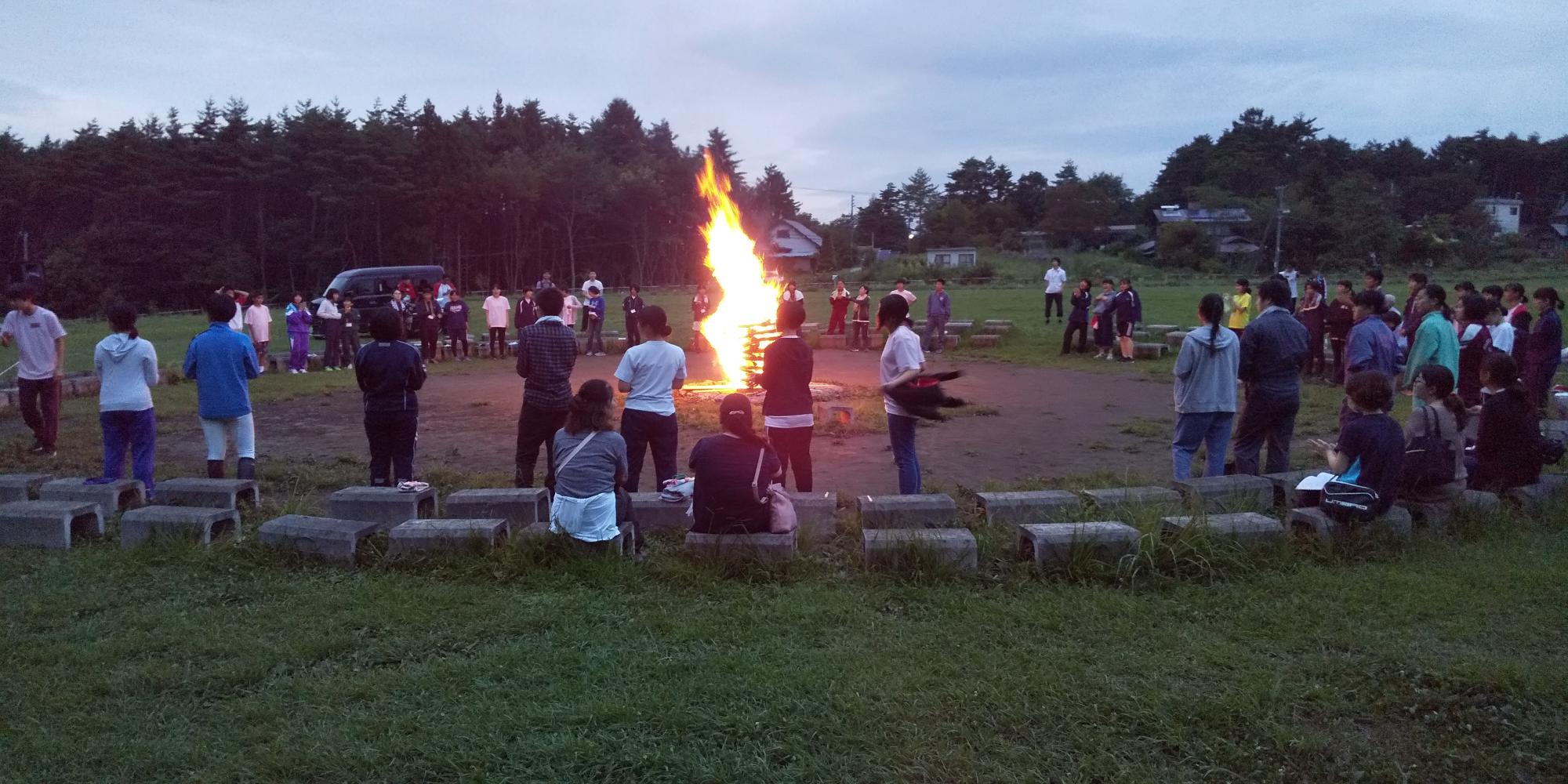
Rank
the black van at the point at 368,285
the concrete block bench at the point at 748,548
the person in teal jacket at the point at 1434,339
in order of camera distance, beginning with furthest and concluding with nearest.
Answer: the black van at the point at 368,285
the person in teal jacket at the point at 1434,339
the concrete block bench at the point at 748,548

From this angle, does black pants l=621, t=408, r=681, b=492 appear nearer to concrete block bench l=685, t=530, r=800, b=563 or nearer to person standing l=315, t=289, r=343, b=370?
concrete block bench l=685, t=530, r=800, b=563

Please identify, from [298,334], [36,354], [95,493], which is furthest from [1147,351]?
[36,354]

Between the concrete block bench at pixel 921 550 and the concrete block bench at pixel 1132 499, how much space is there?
1.43 meters

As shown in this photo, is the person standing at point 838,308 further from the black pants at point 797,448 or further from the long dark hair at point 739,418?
the long dark hair at point 739,418

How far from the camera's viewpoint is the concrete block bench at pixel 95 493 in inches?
281

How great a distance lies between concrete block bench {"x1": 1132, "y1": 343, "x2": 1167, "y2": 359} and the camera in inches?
738

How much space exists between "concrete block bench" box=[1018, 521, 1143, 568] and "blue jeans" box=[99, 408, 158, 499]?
21.9 ft

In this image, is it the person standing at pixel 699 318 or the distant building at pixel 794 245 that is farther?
the distant building at pixel 794 245

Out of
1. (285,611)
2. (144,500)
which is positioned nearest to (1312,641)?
(285,611)

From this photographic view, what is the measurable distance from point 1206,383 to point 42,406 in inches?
421

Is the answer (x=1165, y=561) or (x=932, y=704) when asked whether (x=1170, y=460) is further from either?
(x=932, y=704)

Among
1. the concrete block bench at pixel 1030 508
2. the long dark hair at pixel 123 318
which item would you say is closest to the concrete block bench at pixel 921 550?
the concrete block bench at pixel 1030 508

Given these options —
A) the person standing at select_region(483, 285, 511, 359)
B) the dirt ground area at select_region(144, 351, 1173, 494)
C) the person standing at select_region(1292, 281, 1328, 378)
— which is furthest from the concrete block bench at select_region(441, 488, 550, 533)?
the person standing at select_region(483, 285, 511, 359)

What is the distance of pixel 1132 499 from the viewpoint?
6.80 meters
